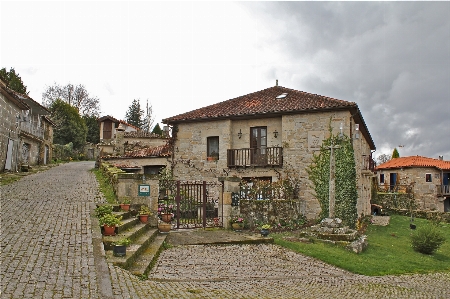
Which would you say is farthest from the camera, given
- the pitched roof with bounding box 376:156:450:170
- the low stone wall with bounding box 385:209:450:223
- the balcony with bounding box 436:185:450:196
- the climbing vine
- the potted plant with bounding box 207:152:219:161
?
the pitched roof with bounding box 376:156:450:170

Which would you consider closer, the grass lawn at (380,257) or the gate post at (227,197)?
the grass lawn at (380,257)

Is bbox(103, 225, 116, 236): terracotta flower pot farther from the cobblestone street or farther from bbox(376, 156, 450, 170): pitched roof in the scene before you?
bbox(376, 156, 450, 170): pitched roof

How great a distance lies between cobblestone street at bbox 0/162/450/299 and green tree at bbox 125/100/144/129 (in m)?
45.1

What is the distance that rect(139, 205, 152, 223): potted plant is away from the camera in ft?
36.1

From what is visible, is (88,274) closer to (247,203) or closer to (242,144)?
(247,203)

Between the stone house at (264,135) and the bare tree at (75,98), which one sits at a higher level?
the bare tree at (75,98)

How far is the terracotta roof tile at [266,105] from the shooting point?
16719 millimetres

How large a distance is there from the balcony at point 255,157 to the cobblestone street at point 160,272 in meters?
7.06

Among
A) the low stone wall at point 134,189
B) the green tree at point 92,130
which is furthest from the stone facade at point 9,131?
the green tree at point 92,130

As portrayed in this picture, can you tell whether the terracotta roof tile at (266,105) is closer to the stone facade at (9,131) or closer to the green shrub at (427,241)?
the green shrub at (427,241)

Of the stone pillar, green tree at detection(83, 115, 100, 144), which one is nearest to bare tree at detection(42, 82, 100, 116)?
green tree at detection(83, 115, 100, 144)

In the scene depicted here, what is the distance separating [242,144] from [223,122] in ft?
4.90

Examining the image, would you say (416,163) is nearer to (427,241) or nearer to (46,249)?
(427,241)

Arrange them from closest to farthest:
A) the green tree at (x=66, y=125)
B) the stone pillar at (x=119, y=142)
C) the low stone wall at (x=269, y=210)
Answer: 1. the low stone wall at (x=269, y=210)
2. the stone pillar at (x=119, y=142)
3. the green tree at (x=66, y=125)
